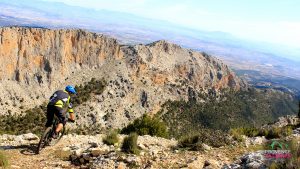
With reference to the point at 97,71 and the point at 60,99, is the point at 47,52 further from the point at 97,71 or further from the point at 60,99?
the point at 60,99

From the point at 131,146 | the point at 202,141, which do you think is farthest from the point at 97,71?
the point at 131,146

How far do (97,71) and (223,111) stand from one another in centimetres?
3031

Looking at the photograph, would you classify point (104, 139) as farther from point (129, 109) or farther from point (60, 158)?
point (129, 109)

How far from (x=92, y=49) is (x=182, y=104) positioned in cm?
2444

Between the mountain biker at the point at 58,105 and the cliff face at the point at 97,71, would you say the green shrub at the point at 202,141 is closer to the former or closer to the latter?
the mountain biker at the point at 58,105

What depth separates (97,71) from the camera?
263ft

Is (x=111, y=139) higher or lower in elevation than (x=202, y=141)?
lower

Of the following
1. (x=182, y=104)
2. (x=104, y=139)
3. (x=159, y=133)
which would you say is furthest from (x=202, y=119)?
(x=104, y=139)

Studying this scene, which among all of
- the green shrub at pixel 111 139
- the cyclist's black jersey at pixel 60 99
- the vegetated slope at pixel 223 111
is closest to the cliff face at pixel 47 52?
the vegetated slope at pixel 223 111

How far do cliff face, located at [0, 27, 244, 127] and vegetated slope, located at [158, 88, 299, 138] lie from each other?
4.35 meters

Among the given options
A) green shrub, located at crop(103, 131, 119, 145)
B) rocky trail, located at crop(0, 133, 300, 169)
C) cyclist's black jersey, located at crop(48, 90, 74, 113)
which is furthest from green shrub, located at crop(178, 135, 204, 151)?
cyclist's black jersey, located at crop(48, 90, 74, 113)

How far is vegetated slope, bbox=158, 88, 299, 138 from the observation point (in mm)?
72312

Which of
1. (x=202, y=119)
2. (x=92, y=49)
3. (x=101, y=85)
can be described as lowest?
(x=202, y=119)

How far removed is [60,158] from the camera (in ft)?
34.9
